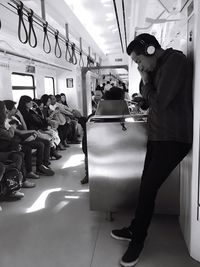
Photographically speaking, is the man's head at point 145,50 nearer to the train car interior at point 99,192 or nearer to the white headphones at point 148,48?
the white headphones at point 148,48

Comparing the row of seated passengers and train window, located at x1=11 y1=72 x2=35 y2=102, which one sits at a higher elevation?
train window, located at x1=11 y1=72 x2=35 y2=102

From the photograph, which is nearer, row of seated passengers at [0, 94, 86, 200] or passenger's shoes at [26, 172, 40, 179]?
row of seated passengers at [0, 94, 86, 200]

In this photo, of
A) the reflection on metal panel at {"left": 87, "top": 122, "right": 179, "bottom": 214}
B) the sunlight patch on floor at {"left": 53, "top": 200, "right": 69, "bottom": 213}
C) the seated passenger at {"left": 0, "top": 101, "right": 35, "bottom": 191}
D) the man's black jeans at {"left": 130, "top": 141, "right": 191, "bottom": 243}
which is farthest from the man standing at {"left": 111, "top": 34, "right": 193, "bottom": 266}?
the seated passenger at {"left": 0, "top": 101, "right": 35, "bottom": 191}

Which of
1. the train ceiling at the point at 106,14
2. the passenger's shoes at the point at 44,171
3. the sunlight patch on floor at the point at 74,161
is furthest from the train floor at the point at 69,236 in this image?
the train ceiling at the point at 106,14

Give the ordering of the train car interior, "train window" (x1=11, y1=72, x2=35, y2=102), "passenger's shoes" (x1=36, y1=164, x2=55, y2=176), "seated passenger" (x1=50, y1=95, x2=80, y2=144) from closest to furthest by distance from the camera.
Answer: the train car interior, "passenger's shoes" (x1=36, y1=164, x2=55, y2=176), "train window" (x1=11, y1=72, x2=35, y2=102), "seated passenger" (x1=50, y1=95, x2=80, y2=144)

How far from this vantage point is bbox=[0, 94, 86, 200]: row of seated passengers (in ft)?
10.2

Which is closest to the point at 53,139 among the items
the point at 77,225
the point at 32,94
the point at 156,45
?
the point at 32,94

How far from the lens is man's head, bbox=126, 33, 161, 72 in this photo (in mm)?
1800

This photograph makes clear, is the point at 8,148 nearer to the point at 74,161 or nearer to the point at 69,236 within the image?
the point at 69,236

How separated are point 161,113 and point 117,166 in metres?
0.75

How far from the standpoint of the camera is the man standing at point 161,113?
1.70 metres

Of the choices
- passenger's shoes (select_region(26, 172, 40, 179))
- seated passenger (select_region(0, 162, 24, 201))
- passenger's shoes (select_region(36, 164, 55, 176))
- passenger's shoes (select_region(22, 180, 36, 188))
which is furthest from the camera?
passenger's shoes (select_region(36, 164, 55, 176))

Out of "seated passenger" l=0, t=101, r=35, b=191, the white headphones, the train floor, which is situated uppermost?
the white headphones

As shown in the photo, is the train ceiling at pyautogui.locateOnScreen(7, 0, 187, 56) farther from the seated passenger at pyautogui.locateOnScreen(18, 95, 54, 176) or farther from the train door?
the seated passenger at pyautogui.locateOnScreen(18, 95, 54, 176)
